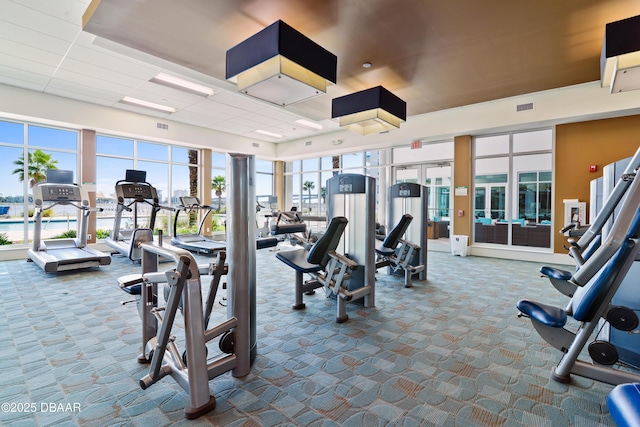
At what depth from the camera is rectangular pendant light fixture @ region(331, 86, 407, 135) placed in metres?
5.45

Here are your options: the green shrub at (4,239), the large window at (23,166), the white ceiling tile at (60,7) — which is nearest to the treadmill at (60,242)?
the large window at (23,166)

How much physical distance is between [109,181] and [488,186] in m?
10.6

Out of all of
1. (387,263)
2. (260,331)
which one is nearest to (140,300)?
(260,331)

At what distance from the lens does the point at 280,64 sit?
12.4 feet

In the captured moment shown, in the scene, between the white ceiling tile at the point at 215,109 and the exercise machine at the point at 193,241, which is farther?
the white ceiling tile at the point at 215,109

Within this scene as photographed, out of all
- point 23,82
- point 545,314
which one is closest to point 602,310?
point 545,314

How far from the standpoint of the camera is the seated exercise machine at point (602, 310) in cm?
181

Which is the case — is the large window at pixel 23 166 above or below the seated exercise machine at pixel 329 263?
above

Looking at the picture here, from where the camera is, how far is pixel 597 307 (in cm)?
201

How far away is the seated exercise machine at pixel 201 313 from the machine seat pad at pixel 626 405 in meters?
1.90

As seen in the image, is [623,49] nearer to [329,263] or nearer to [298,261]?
[329,263]

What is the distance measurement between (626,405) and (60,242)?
8753 millimetres

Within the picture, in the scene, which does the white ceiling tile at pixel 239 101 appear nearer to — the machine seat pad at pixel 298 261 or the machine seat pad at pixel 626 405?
the machine seat pad at pixel 298 261

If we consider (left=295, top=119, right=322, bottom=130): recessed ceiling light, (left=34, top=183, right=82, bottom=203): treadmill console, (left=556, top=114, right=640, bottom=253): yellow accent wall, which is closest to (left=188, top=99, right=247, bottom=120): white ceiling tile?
(left=295, top=119, right=322, bottom=130): recessed ceiling light
